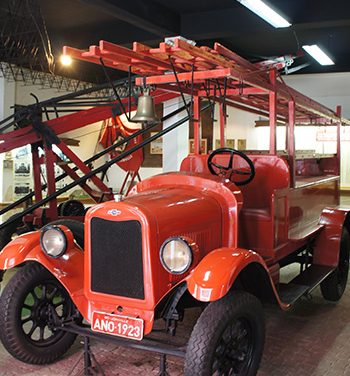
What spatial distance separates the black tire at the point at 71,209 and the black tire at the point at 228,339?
4458 mm

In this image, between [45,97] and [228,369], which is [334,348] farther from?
[45,97]

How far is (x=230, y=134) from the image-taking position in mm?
13016

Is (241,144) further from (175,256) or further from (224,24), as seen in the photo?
(175,256)

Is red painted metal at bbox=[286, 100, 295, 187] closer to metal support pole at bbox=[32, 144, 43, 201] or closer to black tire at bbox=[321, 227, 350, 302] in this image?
black tire at bbox=[321, 227, 350, 302]

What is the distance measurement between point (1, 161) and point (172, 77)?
27.1ft

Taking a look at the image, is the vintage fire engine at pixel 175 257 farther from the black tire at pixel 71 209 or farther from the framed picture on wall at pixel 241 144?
the framed picture on wall at pixel 241 144

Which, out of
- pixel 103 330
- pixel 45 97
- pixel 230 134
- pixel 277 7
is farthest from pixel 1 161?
pixel 103 330

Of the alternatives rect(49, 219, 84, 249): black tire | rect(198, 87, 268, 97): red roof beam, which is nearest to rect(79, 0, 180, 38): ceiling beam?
rect(198, 87, 268, 97): red roof beam

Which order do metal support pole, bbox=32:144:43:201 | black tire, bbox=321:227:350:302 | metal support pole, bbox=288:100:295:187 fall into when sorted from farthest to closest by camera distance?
metal support pole, bbox=32:144:43:201, black tire, bbox=321:227:350:302, metal support pole, bbox=288:100:295:187

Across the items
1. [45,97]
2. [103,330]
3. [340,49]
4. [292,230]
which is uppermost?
[340,49]

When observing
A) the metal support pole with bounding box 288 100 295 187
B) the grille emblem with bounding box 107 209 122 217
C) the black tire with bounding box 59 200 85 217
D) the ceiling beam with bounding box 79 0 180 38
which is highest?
the ceiling beam with bounding box 79 0 180 38

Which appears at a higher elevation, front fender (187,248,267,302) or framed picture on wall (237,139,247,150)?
framed picture on wall (237,139,247,150)

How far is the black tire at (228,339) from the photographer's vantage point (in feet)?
7.80

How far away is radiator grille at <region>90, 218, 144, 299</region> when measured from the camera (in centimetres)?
269
